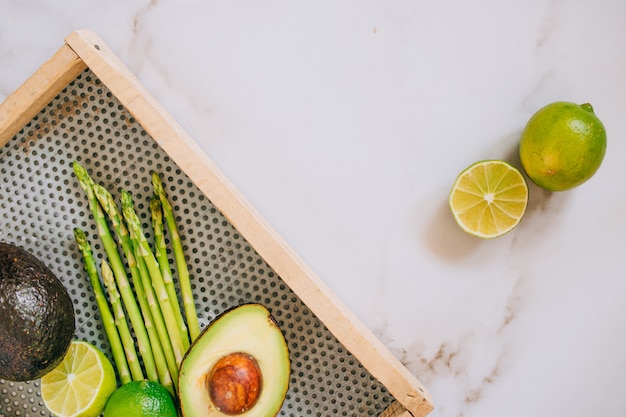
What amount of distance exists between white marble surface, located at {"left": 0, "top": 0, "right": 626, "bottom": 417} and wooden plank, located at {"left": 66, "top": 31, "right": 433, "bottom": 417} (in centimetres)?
16

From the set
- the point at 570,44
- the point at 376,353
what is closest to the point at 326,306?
the point at 376,353

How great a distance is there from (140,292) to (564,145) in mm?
616

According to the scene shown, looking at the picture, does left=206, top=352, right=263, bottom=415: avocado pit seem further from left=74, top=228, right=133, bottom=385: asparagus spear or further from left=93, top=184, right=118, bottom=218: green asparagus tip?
left=93, top=184, right=118, bottom=218: green asparagus tip

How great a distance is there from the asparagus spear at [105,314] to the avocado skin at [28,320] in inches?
2.6

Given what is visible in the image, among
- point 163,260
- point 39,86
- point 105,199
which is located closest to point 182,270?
point 163,260

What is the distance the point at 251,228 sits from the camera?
2.49 feet

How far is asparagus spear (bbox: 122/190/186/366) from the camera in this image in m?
0.83

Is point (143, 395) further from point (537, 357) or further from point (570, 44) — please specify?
point (570, 44)

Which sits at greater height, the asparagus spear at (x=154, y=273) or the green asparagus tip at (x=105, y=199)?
the green asparagus tip at (x=105, y=199)

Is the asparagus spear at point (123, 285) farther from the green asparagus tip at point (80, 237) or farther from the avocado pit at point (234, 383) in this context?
the avocado pit at point (234, 383)

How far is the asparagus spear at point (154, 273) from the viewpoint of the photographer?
833 mm

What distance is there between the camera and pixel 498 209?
0.88 metres

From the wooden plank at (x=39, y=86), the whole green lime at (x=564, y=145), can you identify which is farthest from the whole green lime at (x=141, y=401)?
the whole green lime at (x=564, y=145)

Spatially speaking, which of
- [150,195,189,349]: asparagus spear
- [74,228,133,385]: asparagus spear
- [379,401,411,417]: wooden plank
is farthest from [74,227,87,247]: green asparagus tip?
[379,401,411,417]: wooden plank
